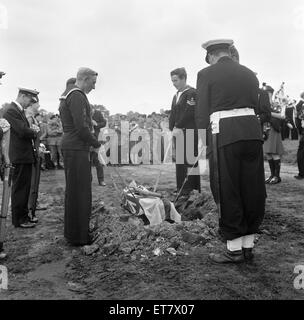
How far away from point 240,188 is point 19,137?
3.58m

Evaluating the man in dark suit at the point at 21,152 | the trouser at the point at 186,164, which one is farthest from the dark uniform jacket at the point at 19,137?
the trouser at the point at 186,164

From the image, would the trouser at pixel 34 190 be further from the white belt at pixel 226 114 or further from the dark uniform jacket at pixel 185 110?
the white belt at pixel 226 114

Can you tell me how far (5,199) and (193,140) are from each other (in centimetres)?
380

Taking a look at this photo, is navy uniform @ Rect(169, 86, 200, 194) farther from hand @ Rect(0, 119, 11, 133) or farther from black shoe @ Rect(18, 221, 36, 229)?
hand @ Rect(0, 119, 11, 133)

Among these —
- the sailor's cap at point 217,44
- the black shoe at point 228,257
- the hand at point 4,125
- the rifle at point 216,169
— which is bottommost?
the black shoe at point 228,257

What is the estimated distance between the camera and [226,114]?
166 inches

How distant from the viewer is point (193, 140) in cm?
749

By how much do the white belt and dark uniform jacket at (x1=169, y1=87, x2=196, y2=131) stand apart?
9.93 feet

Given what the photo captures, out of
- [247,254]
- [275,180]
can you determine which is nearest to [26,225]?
[247,254]

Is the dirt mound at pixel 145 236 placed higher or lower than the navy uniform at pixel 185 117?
lower

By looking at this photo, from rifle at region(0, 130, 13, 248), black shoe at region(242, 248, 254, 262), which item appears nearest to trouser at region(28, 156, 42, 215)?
rifle at region(0, 130, 13, 248)

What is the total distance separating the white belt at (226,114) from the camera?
421 centimetres

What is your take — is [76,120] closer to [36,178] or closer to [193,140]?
[36,178]

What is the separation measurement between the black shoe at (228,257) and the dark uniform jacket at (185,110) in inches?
139
